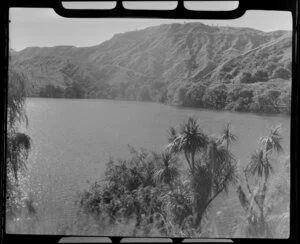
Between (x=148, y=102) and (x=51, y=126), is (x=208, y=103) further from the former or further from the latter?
(x=51, y=126)

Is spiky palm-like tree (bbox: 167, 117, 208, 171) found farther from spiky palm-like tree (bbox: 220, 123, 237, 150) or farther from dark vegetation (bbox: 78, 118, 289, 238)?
spiky palm-like tree (bbox: 220, 123, 237, 150)

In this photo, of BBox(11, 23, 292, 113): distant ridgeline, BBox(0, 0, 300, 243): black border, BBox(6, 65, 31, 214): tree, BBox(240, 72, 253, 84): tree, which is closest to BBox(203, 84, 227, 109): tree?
BBox(11, 23, 292, 113): distant ridgeline

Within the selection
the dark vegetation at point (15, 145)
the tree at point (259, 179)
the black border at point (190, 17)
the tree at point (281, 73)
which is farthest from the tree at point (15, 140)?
the tree at point (281, 73)

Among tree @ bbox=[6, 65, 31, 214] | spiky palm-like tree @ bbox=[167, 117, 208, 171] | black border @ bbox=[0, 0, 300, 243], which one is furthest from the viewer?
spiky palm-like tree @ bbox=[167, 117, 208, 171]

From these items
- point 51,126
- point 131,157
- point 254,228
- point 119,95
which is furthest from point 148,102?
point 254,228

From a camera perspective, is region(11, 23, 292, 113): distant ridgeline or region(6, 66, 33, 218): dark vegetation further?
region(11, 23, 292, 113): distant ridgeline

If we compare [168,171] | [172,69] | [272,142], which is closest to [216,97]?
[172,69]
